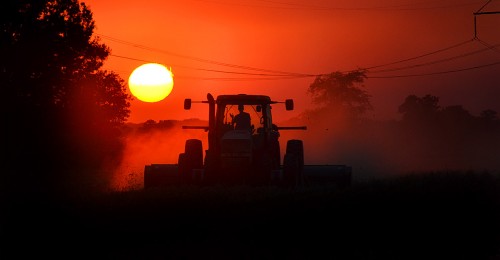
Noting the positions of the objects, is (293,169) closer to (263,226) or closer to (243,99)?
(243,99)

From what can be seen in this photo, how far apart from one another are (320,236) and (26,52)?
102ft

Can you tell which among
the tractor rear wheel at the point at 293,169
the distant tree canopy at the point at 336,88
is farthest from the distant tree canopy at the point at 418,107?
the tractor rear wheel at the point at 293,169

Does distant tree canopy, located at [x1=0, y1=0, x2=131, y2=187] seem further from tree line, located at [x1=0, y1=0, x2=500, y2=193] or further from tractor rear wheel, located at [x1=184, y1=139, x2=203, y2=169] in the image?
tractor rear wheel, located at [x1=184, y1=139, x2=203, y2=169]

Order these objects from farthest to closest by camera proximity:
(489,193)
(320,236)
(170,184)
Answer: (170,184), (489,193), (320,236)

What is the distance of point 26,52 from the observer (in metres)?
42.9

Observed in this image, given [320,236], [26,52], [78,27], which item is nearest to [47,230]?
[320,236]

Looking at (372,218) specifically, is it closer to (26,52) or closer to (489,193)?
(489,193)

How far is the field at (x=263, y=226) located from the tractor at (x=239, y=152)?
2.62 metres

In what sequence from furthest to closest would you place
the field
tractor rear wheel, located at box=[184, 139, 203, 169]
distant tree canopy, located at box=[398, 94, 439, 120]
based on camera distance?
distant tree canopy, located at box=[398, 94, 439, 120] < tractor rear wheel, located at box=[184, 139, 203, 169] < the field

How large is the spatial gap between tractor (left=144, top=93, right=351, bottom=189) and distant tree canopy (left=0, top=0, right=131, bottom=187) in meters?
13.5

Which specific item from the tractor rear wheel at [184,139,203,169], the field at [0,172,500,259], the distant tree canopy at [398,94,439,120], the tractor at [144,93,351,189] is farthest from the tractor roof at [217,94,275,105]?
the distant tree canopy at [398,94,439,120]

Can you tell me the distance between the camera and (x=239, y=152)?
998 inches

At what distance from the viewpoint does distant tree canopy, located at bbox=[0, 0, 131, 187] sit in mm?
38188

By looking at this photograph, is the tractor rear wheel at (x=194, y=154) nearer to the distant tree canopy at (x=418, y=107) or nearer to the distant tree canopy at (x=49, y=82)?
the distant tree canopy at (x=49, y=82)
